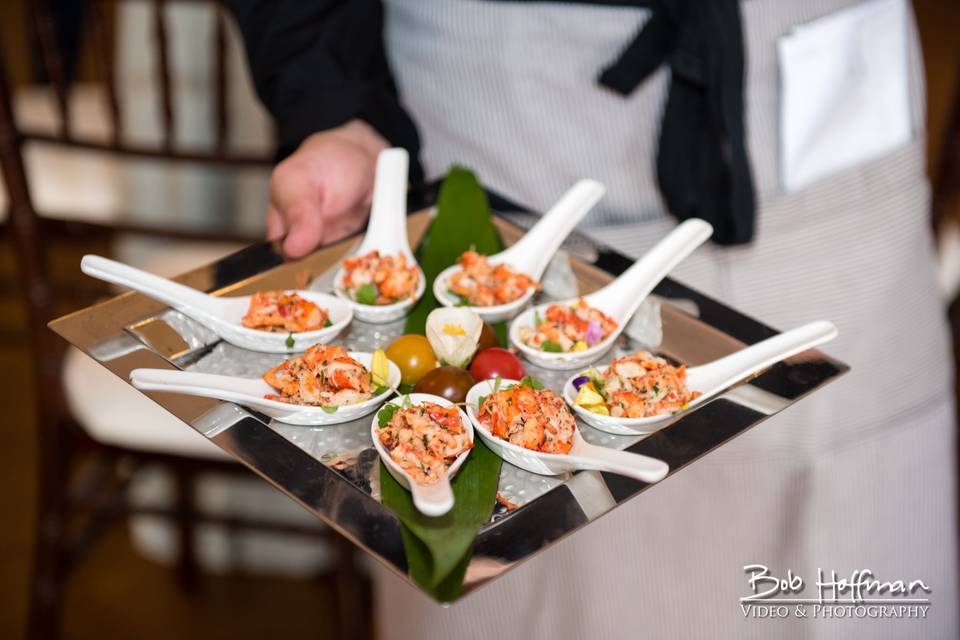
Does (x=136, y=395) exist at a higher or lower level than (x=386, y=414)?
lower

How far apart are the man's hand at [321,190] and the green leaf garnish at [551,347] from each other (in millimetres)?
299

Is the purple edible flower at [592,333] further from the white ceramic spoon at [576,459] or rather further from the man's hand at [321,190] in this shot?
the man's hand at [321,190]

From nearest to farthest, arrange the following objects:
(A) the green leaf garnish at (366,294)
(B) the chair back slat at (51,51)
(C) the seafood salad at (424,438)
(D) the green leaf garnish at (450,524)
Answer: (D) the green leaf garnish at (450,524) → (C) the seafood salad at (424,438) → (A) the green leaf garnish at (366,294) → (B) the chair back slat at (51,51)

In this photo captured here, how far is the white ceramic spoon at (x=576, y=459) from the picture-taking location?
29.0 inches

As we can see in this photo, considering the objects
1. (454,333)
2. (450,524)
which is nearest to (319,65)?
(454,333)

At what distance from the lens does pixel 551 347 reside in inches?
38.0

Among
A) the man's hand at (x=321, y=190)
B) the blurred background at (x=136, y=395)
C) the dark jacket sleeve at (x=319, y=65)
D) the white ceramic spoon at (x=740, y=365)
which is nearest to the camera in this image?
the white ceramic spoon at (x=740, y=365)

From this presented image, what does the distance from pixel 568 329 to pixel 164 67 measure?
3.37 feet

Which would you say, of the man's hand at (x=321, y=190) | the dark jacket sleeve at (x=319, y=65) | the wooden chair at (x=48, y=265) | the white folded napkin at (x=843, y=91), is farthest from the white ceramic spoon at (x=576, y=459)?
the wooden chair at (x=48, y=265)

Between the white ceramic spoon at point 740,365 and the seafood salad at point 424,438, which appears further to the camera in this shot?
the white ceramic spoon at point 740,365

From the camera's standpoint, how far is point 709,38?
3.83 feet

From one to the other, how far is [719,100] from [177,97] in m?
1.55

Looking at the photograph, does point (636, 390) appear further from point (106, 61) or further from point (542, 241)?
point (106, 61)

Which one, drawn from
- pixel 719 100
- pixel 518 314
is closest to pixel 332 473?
pixel 518 314
